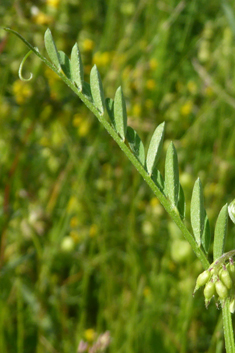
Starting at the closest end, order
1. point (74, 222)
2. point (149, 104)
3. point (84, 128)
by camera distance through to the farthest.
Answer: point (74, 222) → point (84, 128) → point (149, 104)

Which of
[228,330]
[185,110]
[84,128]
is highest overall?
[84,128]

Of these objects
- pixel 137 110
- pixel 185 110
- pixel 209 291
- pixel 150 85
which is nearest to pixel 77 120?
pixel 137 110

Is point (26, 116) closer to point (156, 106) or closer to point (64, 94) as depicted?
point (64, 94)

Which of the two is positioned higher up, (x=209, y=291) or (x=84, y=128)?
(x=84, y=128)

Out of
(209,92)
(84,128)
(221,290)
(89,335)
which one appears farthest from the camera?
(209,92)

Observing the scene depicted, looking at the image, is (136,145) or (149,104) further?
(149,104)

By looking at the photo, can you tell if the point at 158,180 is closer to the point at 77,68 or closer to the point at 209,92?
the point at 77,68
